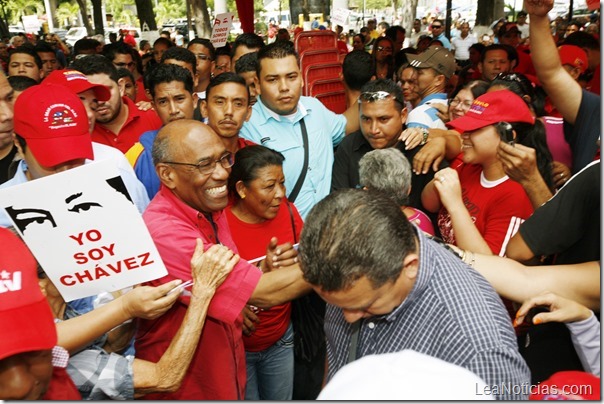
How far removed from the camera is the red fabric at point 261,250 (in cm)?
285

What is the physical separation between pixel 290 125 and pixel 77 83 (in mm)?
1387

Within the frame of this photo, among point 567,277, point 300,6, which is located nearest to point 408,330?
point 567,277

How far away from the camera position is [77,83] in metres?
3.47

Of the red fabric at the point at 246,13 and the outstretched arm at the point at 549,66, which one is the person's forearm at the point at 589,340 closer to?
the outstretched arm at the point at 549,66

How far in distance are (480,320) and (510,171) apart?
1.24m

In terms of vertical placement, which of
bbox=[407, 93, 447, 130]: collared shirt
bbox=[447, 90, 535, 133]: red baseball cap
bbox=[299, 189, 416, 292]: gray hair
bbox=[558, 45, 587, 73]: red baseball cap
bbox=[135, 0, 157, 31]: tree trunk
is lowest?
bbox=[407, 93, 447, 130]: collared shirt

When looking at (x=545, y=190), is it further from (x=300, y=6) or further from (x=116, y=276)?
(x=300, y=6)

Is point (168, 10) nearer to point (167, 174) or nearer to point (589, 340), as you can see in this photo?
point (167, 174)

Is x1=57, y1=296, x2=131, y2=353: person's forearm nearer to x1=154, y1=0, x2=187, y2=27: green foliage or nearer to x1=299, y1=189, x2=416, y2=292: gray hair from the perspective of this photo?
x1=299, y1=189, x2=416, y2=292: gray hair

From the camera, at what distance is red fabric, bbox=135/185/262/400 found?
2.14m

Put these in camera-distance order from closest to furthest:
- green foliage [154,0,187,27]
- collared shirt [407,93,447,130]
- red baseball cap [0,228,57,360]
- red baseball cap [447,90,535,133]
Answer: red baseball cap [0,228,57,360] < red baseball cap [447,90,535,133] < collared shirt [407,93,447,130] < green foliage [154,0,187,27]

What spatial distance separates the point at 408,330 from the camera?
1.62m

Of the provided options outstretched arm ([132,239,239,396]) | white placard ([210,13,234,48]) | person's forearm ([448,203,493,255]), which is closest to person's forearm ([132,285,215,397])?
outstretched arm ([132,239,239,396])

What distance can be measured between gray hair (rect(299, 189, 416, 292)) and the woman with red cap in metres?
1.09
